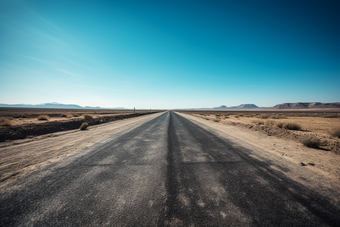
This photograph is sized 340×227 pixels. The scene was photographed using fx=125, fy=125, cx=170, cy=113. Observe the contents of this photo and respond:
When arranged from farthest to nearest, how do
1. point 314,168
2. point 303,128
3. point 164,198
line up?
1. point 303,128
2. point 314,168
3. point 164,198

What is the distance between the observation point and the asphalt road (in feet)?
5.58

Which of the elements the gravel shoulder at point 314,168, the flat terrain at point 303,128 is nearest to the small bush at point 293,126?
the flat terrain at point 303,128

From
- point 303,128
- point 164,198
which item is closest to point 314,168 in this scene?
point 164,198

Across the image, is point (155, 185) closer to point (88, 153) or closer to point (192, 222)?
point (192, 222)

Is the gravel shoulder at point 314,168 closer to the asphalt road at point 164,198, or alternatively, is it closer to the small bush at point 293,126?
the asphalt road at point 164,198

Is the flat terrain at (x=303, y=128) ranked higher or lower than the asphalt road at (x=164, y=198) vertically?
lower

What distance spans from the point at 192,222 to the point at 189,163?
1.90 m

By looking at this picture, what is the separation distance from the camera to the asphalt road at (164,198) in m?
1.70

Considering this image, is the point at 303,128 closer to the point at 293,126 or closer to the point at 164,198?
the point at 293,126

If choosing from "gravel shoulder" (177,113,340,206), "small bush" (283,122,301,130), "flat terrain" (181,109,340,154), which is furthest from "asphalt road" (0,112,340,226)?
"small bush" (283,122,301,130)

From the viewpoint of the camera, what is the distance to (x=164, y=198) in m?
2.11

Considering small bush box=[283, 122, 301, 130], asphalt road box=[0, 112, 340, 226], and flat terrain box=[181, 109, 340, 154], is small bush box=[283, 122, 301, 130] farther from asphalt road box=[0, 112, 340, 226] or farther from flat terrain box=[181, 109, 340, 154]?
asphalt road box=[0, 112, 340, 226]

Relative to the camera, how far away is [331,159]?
4.06 m

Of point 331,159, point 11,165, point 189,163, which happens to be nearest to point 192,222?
point 189,163
